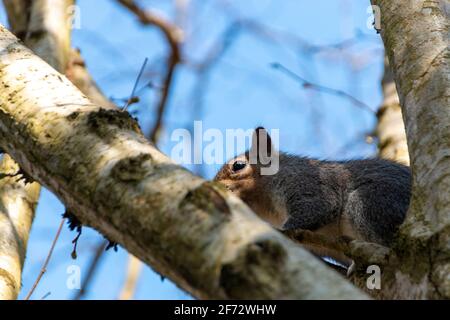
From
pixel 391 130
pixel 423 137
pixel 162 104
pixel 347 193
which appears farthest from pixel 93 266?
pixel 423 137

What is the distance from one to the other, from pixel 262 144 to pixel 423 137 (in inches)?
113

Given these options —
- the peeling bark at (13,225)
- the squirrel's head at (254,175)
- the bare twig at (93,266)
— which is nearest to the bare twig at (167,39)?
the bare twig at (93,266)

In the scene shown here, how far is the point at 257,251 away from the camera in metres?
1.65

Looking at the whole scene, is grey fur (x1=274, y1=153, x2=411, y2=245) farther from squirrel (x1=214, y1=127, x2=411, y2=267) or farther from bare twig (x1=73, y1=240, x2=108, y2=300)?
bare twig (x1=73, y1=240, x2=108, y2=300)

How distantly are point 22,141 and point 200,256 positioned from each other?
91 centimetres

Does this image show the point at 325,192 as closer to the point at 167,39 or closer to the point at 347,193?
the point at 347,193

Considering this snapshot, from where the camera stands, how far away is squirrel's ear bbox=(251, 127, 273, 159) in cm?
535

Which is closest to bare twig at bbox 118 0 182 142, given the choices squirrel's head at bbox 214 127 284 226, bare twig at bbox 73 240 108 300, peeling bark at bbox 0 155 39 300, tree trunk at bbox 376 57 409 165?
bare twig at bbox 73 240 108 300

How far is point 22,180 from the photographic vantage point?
3.79m

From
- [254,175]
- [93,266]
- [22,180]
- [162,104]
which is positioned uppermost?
[22,180]

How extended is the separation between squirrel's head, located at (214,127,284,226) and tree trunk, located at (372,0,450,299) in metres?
2.13

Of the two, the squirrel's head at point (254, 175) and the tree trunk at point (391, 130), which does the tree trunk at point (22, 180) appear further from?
the tree trunk at point (391, 130)

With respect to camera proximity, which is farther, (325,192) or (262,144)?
(262,144)

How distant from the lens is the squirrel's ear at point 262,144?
5352mm
